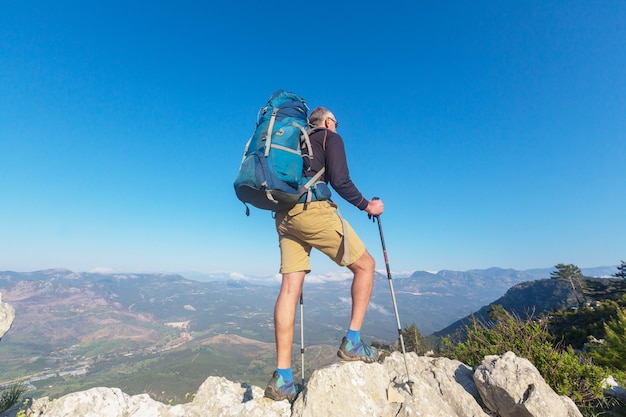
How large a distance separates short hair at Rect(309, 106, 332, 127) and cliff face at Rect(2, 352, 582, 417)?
3.51 metres

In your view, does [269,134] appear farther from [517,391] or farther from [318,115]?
[517,391]

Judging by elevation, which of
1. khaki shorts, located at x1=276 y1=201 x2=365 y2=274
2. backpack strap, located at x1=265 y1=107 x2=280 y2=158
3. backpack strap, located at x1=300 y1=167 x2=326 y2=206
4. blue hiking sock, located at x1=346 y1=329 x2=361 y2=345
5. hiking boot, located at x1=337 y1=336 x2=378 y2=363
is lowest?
hiking boot, located at x1=337 y1=336 x2=378 y2=363

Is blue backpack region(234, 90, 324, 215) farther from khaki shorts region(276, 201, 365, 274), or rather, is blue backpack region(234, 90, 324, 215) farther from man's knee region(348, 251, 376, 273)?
man's knee region(348, 251, 376, 273)

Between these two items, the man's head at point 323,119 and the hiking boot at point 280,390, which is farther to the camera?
the man's head at point 323,119

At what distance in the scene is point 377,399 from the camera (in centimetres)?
346

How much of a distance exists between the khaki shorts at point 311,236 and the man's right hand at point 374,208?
0.38 m

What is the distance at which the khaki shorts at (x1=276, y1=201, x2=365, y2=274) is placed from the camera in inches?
148

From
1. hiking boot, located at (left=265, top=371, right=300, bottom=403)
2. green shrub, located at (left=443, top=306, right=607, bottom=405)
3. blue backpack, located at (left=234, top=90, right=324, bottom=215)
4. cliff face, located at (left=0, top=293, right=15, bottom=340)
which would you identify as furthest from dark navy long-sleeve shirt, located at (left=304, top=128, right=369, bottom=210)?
cliff face, located at (left=0, top=293, right=15, bottom=340)

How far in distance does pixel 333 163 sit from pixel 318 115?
41.1 inches

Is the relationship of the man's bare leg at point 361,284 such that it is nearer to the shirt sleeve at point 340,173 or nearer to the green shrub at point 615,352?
the shirt sleeve at point 340,173

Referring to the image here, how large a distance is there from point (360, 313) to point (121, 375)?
632ft

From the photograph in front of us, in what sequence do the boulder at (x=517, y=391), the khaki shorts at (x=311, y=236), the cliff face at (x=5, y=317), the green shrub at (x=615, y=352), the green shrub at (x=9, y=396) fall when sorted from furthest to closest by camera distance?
1. the cliff face at (x=5, y=317)
2. the green shrub at (x=9, y=396)
3. the green shrub at (x=615, y=352)
4. the khaki shorts at (x=311, y=236)
5. the boulder at (x=517, y=391)

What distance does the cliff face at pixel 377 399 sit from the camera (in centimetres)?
331

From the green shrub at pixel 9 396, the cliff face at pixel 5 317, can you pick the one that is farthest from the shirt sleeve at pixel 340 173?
the cliff face at pixel 5 317
